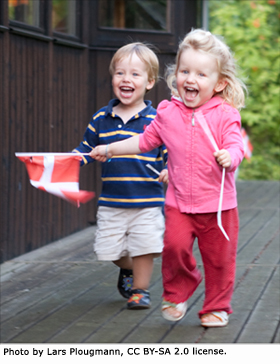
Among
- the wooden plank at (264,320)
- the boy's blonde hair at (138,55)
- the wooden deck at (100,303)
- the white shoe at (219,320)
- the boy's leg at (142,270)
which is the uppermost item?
the boy's blonde hair at (138,55)

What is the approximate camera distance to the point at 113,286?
15.6ft

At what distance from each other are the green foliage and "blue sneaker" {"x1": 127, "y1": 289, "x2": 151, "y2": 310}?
11.6 m

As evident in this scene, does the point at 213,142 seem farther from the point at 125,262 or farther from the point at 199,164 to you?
the point at 125,262

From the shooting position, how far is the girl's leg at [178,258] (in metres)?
3.71

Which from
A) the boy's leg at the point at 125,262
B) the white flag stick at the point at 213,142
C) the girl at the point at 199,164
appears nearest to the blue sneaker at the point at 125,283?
the boy's leg at the point at 125,262

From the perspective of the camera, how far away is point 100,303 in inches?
170

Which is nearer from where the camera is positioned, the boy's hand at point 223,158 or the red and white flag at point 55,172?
the boy's hand at point 223,158

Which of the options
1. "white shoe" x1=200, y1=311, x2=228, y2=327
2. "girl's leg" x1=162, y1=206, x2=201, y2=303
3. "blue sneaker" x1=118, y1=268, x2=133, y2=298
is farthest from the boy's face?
"white shoe" x1=200, y1=311, x2=228, y2=327

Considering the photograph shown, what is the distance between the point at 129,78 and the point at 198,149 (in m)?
0.81

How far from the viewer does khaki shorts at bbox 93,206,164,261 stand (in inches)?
166

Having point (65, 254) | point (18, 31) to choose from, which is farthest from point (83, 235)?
point (18, 31)

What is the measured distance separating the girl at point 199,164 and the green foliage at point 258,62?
1186 cm

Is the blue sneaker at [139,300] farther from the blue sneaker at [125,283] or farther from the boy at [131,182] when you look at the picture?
the blue sneaker at [125,283]

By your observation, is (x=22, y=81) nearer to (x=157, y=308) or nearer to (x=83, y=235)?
(x=83, y=235)
